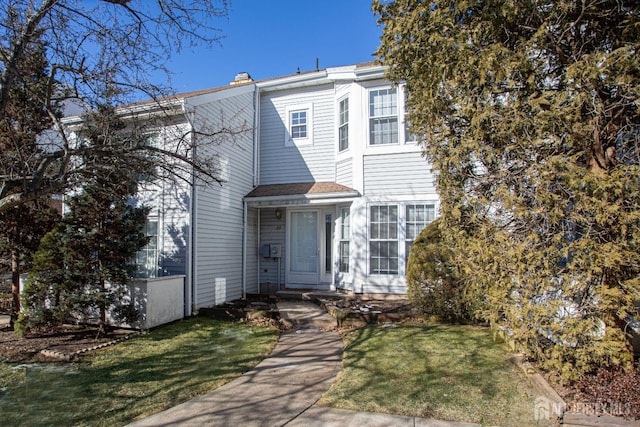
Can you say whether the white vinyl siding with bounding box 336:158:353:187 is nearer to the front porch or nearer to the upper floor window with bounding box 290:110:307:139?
the front porch

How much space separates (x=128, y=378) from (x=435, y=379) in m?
4.08

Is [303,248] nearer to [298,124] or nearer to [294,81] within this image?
[298,124]

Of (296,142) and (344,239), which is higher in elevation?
(296,142)

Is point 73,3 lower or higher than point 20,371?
higher

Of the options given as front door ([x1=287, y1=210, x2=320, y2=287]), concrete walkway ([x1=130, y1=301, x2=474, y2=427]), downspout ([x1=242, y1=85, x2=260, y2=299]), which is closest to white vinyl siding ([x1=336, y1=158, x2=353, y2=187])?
front door ([x1=287, y1=210, x2=320, y2=287])

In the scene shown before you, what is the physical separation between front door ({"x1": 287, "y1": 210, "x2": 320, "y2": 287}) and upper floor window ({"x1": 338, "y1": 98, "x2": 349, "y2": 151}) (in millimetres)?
2113

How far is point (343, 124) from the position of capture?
415 inches

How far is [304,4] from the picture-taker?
974cm

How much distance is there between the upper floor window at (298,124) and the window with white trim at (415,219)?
3.94 metres

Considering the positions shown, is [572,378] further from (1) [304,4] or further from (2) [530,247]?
(1) [304,4]

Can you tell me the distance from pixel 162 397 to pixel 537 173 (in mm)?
4932

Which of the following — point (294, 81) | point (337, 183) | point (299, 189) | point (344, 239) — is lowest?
point (344, 239)

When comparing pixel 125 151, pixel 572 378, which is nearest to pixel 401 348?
pixel 572 378

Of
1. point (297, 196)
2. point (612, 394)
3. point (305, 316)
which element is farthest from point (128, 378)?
point (297, 196)
